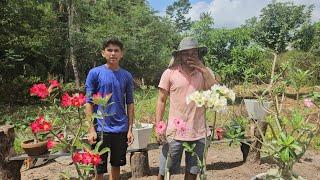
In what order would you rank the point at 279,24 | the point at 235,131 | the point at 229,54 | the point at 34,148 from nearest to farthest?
1. the point at 34,148
2. the point at 235,131
3. the point at 229,54
4. the point at 279,24

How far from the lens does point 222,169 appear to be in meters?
5.09

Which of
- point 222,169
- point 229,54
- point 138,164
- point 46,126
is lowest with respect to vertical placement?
point 222,169

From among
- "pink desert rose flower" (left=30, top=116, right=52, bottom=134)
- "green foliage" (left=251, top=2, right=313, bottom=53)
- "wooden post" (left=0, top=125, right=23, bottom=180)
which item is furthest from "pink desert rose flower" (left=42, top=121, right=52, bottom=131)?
"green foliage" (left=251, top=2, right=313, bottom=53)

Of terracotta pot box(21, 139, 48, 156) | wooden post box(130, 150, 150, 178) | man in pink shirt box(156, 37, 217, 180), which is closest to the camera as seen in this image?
man in pink shirt box(156, 37, 217, 180)

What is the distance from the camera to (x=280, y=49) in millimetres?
13258

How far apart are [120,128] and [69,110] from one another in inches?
37.5

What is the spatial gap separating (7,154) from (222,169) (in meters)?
2.52

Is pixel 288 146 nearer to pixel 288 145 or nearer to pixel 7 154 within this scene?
pixel 288 145

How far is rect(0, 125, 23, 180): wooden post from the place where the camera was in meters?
3.95

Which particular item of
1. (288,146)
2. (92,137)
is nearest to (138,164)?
(92,137)

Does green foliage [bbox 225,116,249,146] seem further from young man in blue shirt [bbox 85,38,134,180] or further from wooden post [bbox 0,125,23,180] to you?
wooden post [bbox 0,125,23,180]

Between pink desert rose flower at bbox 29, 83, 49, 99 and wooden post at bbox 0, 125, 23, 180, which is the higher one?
pink desert rose flower at bbox 29, 83, 49, 99

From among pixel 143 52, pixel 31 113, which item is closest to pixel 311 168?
pixel 31 113

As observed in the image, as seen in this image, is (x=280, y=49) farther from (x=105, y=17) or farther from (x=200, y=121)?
(x=200, y=121)
